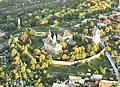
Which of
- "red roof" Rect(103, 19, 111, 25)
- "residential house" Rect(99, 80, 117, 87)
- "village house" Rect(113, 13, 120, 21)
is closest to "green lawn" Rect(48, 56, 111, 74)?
"residential house" Rect(99, 80, 117, 87)

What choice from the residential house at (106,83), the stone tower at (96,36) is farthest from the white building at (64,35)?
the residential house at (106,83)

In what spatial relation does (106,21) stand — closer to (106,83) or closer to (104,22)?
(104,22)

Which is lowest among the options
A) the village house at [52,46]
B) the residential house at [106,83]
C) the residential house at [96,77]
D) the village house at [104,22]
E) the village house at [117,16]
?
the residential house at [106,83]

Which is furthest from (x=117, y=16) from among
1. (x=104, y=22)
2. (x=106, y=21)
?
(x=104, y=22)

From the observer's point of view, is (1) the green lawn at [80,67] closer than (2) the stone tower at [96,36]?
Yes

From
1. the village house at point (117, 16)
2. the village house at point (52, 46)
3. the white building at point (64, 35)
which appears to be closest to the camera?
the village house at point (52, 46)

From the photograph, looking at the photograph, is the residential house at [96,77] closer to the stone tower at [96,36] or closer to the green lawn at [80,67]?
the green lawn at [80,67]

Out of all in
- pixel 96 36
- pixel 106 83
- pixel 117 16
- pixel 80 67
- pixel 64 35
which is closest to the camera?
pixel 106 83

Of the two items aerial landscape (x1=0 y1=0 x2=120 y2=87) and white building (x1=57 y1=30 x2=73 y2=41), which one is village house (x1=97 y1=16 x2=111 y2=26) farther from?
white building (x1=57 y1=30 x2=73 y2=41)

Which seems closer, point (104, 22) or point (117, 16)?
point (104, 22)
